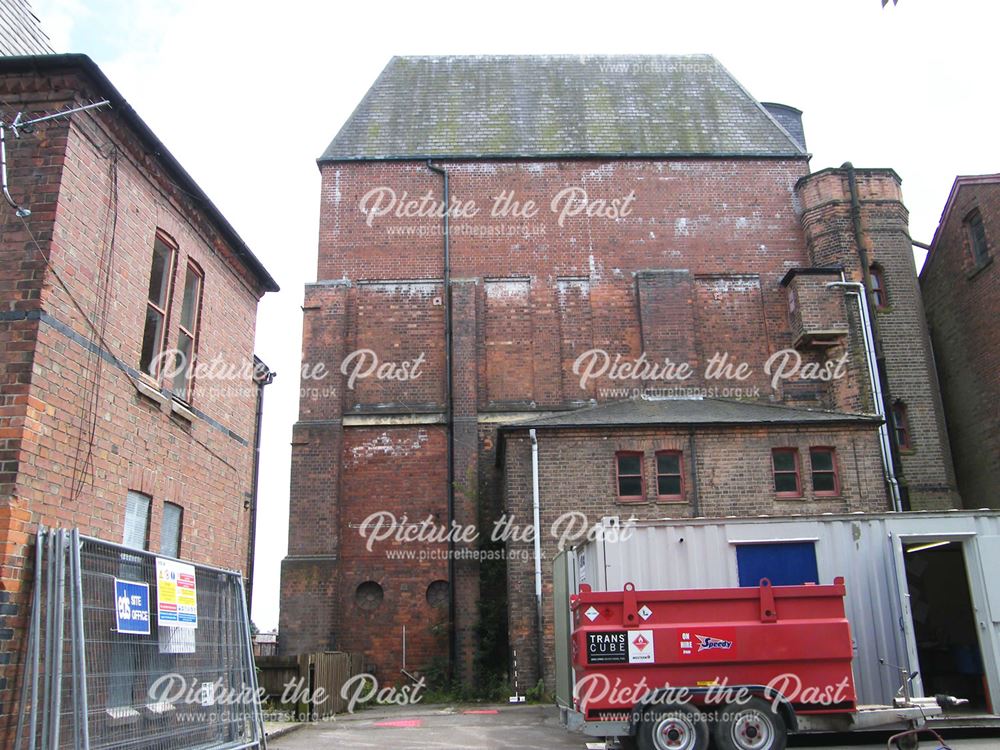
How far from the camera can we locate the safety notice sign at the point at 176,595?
Result: 26.8 feet

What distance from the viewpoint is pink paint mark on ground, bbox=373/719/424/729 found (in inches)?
559

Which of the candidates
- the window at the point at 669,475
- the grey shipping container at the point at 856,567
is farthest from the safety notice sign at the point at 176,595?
the window at the point at 669,475

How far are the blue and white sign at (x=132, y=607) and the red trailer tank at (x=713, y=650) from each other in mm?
4488

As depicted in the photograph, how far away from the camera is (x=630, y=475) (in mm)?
19375

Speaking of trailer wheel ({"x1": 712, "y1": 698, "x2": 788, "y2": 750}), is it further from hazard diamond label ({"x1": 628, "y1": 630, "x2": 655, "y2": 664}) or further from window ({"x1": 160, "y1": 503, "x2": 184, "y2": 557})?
window ({"x1": 160, "y1": 503, "x2": 184, "y2": 557})

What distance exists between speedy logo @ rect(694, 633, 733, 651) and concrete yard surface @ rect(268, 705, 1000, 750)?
87.4 inches

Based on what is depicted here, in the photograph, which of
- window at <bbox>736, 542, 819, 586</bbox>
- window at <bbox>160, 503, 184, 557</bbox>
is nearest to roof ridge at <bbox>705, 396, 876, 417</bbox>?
window at <bbox>736, 542, 819, 586</bbox>

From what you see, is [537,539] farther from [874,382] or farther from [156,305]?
[156,305]

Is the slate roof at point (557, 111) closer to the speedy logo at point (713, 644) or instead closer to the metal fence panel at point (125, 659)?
the speedy logo at point (713, 644)

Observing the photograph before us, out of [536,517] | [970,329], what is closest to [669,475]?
[536,517]

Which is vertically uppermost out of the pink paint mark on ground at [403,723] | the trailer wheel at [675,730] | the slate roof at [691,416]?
the slate roof at [691,416]

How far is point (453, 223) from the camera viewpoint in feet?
82.9

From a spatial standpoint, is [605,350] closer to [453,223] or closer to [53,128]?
[453,223]

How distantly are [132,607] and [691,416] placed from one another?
47.6 ft
